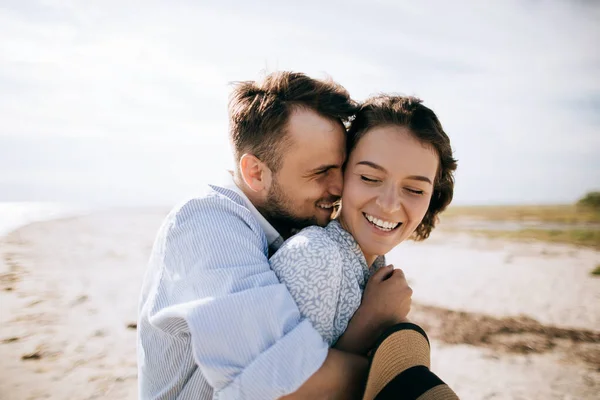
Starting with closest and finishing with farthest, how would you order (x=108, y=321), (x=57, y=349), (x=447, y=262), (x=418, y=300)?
(x=57, y=349)
(x=108, y=321)
(x=418, y=300)
(x=447, y=262)

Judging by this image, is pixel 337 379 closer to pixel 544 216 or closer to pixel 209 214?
pixel 209 214

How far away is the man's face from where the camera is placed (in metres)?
2.79

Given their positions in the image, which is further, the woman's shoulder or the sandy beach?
→ the sandy beach

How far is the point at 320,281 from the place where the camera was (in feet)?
6.37

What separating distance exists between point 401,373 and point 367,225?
0.93 m

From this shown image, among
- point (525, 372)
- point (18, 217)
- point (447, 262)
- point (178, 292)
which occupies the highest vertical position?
point (178, 292)

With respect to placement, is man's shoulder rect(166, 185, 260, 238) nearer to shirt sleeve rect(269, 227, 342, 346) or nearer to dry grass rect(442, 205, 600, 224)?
shirt sleeve rect(269, 227, 342, 346)

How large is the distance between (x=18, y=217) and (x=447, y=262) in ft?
54.9

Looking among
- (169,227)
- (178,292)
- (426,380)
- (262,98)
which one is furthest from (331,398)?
(262,98)

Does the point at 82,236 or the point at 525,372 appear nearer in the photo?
the point at 525,372

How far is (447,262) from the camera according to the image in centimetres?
1218

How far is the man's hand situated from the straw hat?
0.12 metres

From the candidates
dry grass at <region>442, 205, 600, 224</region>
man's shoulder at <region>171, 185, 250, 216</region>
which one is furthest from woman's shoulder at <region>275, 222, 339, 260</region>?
dry grass at <region>442, 205, 600, 224</region>

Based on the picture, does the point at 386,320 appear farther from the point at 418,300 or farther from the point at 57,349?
the point at 418,300
